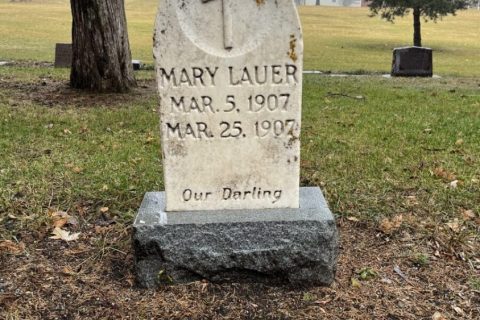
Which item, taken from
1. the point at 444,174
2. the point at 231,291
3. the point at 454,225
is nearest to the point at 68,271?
the point at 231,291

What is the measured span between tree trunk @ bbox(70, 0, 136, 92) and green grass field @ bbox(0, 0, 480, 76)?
31.8 ft

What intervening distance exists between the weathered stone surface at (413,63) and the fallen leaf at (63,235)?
13.4 metres

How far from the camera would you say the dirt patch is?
10.2 ft

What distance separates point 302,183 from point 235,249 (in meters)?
1.87

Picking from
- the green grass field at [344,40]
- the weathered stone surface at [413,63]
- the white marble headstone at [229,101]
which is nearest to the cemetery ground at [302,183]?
the white marble headstone at [229,101]

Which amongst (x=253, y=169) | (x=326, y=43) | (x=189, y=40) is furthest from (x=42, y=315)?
(x=326, y=43)

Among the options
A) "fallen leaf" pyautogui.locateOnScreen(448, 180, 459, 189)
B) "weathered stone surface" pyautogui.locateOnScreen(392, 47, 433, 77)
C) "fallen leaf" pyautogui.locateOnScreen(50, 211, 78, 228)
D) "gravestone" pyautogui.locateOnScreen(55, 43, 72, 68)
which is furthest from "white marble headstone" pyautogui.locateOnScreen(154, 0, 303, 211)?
"weathered stone surface" pyautogui.locateOnScreen(392, 47, 433, 77)

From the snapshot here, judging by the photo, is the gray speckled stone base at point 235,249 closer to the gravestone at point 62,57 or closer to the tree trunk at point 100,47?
the tree trunk at point 100,47

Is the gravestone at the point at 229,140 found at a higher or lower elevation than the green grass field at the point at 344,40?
higher

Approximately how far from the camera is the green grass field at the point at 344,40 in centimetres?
2083

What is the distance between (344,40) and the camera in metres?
35.4

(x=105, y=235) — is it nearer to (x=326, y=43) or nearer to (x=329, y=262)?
(x=329, y=262)

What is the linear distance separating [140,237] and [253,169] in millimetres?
807

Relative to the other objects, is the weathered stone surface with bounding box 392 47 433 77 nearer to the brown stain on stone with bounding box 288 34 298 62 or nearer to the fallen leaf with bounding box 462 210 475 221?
the fallen leaf with bounding box 462 210 475 221
